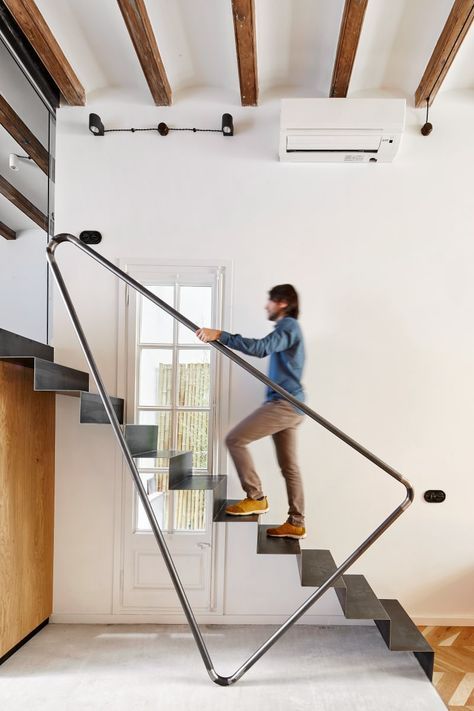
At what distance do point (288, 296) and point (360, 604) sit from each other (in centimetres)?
176

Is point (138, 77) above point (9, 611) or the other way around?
above

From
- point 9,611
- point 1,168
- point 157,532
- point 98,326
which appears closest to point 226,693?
point 157,532

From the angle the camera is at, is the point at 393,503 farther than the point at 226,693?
Yes

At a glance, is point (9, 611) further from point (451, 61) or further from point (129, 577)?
→ point (451, 61)

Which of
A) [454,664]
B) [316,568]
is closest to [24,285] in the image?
[316,568]

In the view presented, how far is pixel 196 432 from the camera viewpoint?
3.56 metres

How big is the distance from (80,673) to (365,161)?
3.43 meters

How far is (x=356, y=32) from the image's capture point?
2.85 meters

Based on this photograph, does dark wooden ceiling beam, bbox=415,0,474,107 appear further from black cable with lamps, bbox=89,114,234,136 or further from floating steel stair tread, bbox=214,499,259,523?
floating steel stair tread, bbox=214,499,259,523

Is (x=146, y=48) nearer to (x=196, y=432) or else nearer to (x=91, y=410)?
(x=91, y=410)

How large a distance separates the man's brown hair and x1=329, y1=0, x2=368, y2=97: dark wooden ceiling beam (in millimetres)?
1303

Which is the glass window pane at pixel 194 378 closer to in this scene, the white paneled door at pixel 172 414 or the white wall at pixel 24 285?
the white paneled door at pixel 172 414

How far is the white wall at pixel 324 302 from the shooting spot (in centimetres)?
349

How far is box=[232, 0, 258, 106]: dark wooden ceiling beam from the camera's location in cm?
269
